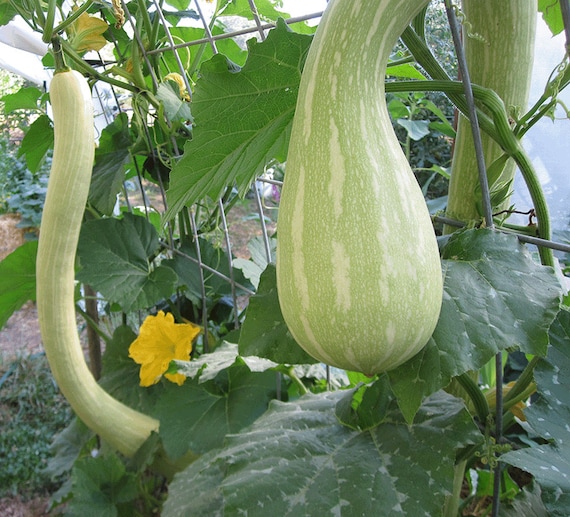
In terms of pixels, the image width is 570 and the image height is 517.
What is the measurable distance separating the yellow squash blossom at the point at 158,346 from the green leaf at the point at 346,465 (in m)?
0.41

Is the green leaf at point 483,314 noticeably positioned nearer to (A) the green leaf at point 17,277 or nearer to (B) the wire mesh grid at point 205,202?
(B) the wire mesh grid at point 205,202

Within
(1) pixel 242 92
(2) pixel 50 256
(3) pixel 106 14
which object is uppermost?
→ (3) pixel 106 14

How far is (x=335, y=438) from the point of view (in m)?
0.58

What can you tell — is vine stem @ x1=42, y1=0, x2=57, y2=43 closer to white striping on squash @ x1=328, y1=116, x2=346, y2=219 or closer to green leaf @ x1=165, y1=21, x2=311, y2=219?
green leaf @ x1=165, y1=21, x2=311, y2=219

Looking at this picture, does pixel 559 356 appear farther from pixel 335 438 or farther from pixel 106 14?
pixel 106 14

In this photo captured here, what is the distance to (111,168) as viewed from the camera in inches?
42.5

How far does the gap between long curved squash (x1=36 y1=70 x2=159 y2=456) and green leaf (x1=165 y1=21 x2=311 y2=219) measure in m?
0.34

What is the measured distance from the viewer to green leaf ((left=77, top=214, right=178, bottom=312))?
102 cm

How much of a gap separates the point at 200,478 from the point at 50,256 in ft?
1.41

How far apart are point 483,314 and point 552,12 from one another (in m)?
0.42

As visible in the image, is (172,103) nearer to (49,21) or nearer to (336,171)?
(49,21)

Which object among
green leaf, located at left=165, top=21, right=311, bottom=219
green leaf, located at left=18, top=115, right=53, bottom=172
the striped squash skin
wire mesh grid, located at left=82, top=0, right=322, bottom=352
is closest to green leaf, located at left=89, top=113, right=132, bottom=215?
wire mesh grid, located at left=82, top=0, right=322, bottom=352

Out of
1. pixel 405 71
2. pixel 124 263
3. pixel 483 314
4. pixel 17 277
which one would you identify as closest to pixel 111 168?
pixel 124 263

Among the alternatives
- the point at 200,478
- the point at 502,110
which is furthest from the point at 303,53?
the point at 200,478
